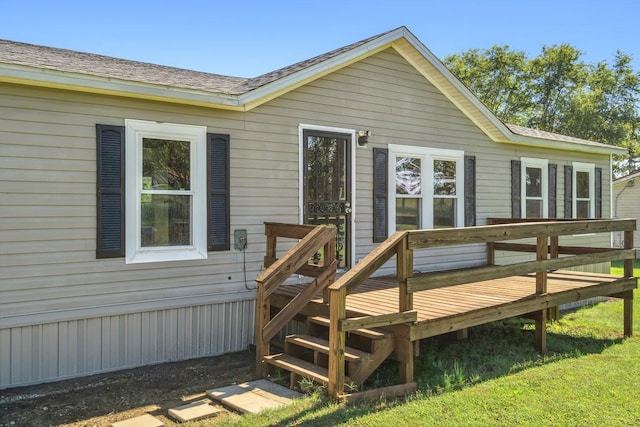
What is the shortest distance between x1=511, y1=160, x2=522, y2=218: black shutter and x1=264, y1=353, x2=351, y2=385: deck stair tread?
6.10m

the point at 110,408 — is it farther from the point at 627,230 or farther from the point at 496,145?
the point at 496,145

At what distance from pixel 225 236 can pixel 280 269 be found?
1.30 metres

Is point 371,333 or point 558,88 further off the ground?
point 558,88

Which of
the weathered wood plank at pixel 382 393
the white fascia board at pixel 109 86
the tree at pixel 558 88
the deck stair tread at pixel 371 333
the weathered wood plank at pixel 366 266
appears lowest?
the weathered wood plank at pixel 382 393

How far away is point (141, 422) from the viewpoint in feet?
13.4

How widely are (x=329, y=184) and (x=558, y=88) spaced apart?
28984mm

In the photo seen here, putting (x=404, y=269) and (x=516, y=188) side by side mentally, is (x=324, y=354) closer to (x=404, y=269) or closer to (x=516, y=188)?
(x=404, y=269)

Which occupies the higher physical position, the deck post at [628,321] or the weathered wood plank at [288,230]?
the weathered wood plank at [288,230]

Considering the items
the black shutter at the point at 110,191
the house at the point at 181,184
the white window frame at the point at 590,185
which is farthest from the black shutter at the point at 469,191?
the black shutter at the point at 110,191

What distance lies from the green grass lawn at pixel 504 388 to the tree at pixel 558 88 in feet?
86.3

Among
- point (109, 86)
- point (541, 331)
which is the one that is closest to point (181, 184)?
point (109, 86)

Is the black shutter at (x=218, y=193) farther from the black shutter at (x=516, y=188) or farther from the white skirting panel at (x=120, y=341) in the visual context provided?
the black shutter at (x=516, y=188)

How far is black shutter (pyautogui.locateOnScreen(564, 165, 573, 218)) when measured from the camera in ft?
35.0

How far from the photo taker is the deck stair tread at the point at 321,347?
4.64 m
